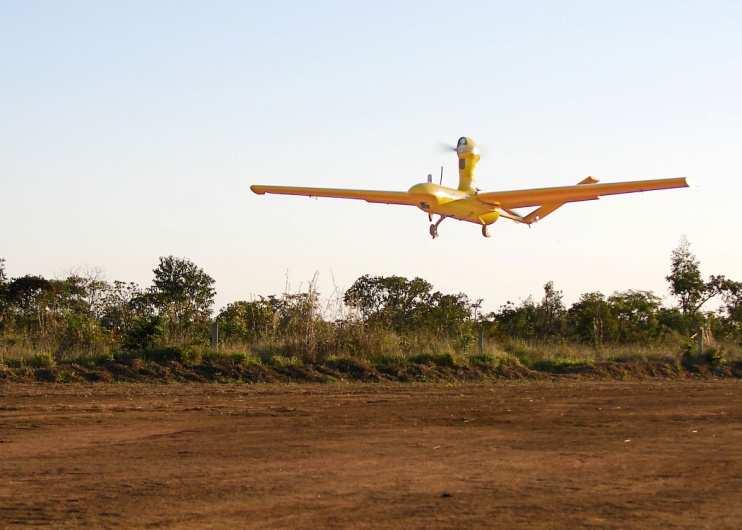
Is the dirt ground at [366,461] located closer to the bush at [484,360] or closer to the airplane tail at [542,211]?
the airplane tail at [542,211]

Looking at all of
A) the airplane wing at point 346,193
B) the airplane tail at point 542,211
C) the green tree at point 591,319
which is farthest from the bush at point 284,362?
the green tree at point 591,319

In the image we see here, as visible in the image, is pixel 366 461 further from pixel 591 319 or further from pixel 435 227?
pixel 591 319

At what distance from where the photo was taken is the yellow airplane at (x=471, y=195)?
22.6 metres

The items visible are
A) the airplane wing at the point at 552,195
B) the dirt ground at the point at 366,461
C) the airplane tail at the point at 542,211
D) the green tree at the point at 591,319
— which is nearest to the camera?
the dirt ground at the point at 366,461

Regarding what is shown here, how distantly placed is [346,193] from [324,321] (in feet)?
23.4

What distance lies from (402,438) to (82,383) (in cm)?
1256

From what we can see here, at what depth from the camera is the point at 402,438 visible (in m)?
15.7

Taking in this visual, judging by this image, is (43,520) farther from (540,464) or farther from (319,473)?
(540,464)

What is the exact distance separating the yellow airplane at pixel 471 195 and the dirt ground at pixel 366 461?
4.25 m

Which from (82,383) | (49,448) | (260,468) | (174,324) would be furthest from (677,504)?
(174,324)

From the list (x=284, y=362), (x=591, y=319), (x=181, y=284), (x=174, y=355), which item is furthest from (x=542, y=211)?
(x=181, y=284)

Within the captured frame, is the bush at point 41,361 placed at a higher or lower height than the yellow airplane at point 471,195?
lower

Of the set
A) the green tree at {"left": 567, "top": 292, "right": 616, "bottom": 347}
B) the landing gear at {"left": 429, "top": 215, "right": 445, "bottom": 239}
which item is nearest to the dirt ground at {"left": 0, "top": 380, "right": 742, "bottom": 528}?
the landing gear at {"left": 429, "top": 215, "right": 445, "bottom": 239}

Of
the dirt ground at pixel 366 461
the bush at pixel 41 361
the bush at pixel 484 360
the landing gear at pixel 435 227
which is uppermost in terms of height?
the landing gear at pixel 435 227
